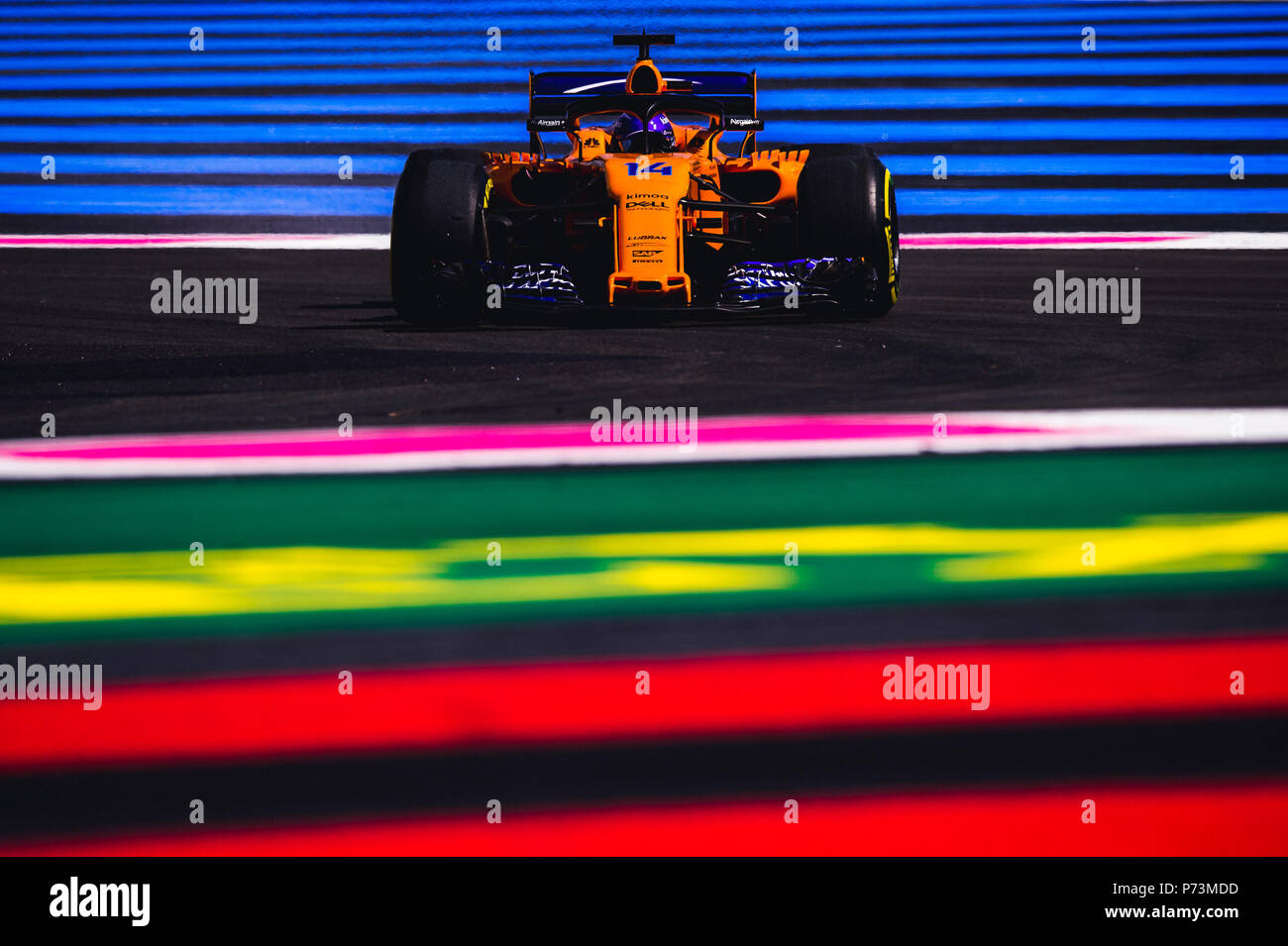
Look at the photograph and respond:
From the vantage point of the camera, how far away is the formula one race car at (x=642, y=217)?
24.3 feet

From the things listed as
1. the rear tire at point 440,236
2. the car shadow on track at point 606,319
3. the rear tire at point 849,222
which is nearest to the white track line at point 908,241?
the car shadow on track at point 606,319

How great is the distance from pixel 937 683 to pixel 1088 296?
5.94m

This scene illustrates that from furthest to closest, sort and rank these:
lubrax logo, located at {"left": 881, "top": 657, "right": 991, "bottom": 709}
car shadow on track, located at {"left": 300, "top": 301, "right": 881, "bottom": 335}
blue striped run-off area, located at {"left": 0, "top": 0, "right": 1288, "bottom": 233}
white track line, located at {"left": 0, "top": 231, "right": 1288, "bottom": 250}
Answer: blue striped run-off area, located at {"left": 0, "top": 0, "right": 1288, "bottom": 233} < white track line, located at {"left": 0, "top": 231, "right": 1288, "bottom": 250} < car shadow on track, located at {"left": 300, "top": 301, "right": 881, "bottom": 335} < lubrax logo, located at {"left": 881, "top": 657, "right": 991, "bottom": 709}

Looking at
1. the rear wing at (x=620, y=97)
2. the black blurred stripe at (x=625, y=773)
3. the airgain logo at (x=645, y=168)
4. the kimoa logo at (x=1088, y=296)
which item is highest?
the rear wing at (x=620, y=97)

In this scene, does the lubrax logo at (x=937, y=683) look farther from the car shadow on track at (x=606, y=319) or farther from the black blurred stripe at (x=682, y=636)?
the car shadow on track at (x=606, y=319)

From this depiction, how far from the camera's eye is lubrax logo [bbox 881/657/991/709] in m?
3.11

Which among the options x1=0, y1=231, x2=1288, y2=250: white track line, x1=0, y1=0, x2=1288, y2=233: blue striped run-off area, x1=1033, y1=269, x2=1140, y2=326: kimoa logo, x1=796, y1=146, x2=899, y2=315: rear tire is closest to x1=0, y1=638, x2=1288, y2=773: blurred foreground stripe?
x1=796, y1=146, x2=899, y2=315: rear tire

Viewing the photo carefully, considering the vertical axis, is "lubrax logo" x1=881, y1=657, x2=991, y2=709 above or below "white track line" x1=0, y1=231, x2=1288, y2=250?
below

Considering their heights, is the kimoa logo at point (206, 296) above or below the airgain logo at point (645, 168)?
below

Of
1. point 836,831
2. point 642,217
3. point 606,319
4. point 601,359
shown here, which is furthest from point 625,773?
point 606,319
